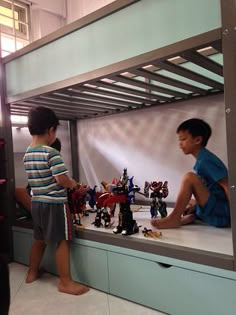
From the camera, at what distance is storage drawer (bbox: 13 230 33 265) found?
152 cm

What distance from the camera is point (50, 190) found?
126 centimetres

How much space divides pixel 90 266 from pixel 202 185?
0.58m

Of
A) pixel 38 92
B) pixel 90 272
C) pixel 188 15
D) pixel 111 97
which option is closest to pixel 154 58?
pixel 188 15

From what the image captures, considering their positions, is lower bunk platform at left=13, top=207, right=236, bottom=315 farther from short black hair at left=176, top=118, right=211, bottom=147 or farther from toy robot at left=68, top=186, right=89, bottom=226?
short black hair at left=176, top=118, right=211, bottom=147

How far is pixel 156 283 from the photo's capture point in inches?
40.6

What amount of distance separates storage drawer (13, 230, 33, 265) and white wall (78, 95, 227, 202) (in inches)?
32.1

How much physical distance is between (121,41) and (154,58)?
17 centimetres

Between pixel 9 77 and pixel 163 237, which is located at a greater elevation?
pixel 9 77

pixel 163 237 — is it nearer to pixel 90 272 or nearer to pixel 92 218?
pixel 90 272

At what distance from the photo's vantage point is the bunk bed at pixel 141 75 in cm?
84

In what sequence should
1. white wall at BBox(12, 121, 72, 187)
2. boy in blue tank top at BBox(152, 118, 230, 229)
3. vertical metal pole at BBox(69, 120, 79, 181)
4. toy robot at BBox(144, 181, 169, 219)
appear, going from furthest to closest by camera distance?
vertical metal pole at BBox(69, 120, 79, 181) < white wall at BBox(12, 121, 72, 187) < toy robot at BBox(144, 181, 169, 219) < boy in blue tank top at BBox(152, 118, 230, 229)

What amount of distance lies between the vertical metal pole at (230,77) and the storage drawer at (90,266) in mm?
578

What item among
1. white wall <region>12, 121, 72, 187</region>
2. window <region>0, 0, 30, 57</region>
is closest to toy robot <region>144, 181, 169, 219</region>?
white wall <region>12, 121, 72, 187</region>

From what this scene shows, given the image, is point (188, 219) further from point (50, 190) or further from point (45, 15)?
point (45, 15)
